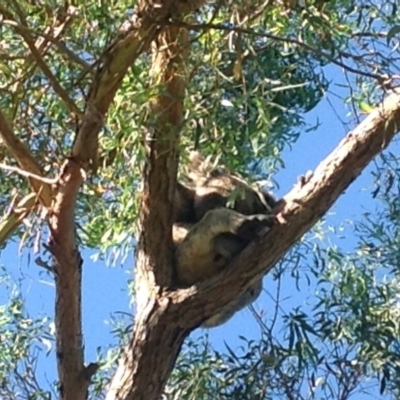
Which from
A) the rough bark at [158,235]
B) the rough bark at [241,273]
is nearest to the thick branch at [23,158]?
the rough bark at [158,235]

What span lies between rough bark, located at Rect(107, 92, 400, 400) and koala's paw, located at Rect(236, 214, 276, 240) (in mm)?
25

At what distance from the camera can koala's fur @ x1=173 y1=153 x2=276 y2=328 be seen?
11.0 feet

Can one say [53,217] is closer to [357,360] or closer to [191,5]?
[191,5]

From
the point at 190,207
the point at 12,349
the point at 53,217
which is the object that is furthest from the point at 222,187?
the point at 12,349

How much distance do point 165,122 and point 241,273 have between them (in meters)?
0.46

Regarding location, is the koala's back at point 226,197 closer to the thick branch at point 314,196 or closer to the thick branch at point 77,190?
the thick branch at point 314,196

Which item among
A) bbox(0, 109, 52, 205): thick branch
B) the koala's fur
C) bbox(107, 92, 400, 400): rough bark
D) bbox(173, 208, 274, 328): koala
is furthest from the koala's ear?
bbox(0, 109, 52, 205): thick branch

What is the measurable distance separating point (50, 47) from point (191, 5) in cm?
65

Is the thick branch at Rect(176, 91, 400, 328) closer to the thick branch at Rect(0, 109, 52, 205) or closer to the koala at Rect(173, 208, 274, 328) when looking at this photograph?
the koala at Rect(173, 208, 274, 328)

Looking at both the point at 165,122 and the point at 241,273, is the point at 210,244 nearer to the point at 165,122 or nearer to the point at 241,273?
the point at 241,273

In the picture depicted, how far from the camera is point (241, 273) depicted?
129 inches

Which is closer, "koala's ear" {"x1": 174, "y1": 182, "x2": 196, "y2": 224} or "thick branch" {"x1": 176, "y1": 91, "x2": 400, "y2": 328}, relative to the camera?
"thick branch" {"x1": 176, "y1": 91, "x2": 400, "y2": 328}

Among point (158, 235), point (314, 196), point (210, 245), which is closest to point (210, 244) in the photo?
point (210, 245)

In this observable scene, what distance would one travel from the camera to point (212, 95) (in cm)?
319
